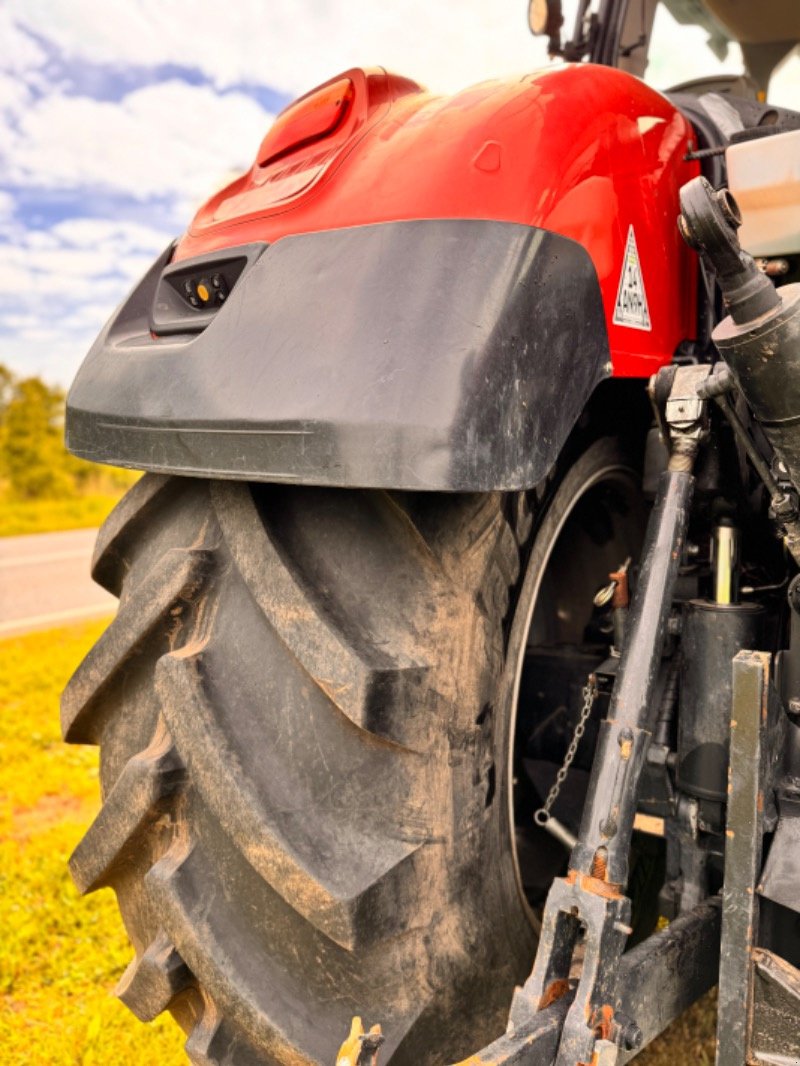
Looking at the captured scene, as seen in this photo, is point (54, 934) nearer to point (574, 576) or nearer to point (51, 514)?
point (574, 576)

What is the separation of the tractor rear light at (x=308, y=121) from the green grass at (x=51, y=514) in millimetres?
11311

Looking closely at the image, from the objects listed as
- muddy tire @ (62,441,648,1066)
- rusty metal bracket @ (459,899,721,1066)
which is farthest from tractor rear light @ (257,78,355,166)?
rusty metal bracket @ (459,899,721,1066)

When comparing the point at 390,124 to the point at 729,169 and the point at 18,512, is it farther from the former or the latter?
the point at 18,512

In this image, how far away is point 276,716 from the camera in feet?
3.89

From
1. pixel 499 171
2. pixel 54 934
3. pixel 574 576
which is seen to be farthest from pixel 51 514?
pixel 499 171

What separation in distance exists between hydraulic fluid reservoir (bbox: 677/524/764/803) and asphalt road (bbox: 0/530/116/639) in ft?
16.2

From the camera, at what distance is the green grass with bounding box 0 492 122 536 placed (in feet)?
40.9

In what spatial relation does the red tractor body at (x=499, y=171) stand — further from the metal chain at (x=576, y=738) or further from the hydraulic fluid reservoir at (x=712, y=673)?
the metal chain at (x=576, y=738)

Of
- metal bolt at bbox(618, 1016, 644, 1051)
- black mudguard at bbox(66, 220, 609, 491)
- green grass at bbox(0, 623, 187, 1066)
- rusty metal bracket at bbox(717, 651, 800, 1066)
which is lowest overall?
green grass at bbox(0, 623, 187, 1066)

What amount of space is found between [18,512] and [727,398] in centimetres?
1411

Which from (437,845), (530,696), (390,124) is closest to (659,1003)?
(437,845)

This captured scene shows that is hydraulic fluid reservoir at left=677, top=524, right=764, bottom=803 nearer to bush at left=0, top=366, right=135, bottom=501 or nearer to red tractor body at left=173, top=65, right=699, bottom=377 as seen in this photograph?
red tractor body at left=173, top=65, right=699, bottom=377

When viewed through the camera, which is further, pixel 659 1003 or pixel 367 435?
pixel 659 1003

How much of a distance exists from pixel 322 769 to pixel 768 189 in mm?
939
